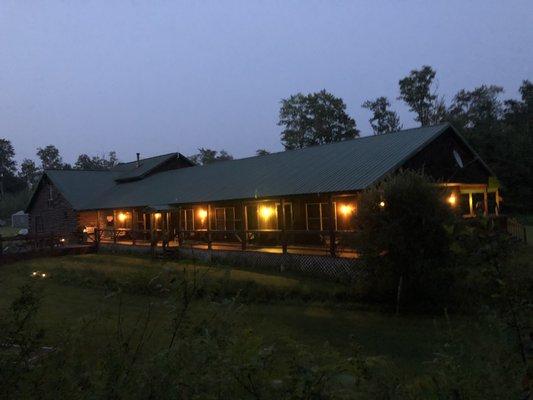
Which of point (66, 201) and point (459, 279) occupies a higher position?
point (66, 201)


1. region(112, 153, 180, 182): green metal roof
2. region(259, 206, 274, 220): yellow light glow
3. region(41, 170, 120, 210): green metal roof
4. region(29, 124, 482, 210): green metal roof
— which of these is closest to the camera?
region(29, 124, 482, 210): green metal roof

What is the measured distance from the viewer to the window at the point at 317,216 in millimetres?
22578

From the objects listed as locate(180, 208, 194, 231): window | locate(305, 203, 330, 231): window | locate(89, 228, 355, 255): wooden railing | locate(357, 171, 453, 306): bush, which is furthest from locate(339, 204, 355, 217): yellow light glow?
locate(180, 208, 194, 231): window

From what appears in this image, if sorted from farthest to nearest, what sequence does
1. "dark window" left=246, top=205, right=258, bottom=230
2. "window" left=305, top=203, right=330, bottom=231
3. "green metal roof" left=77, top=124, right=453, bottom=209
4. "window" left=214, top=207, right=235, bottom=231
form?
"window" left=214, top=207, right=235, bottom=231 → "dark window" left=246, top=205, right=258, bottom=230 → "window" left=305, top=203, right=330, bottom=231 → "green metal roof" left=77, top=124, right=453, bottom=209

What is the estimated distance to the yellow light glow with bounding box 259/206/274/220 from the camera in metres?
24.2

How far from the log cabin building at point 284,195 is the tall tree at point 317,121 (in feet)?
88.4

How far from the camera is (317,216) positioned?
906 inches

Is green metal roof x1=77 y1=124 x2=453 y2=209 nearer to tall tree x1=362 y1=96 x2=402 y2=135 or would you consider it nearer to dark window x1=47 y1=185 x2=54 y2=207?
dark window x1=47 y1=185 x2=54 y2=207

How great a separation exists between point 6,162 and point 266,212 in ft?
336

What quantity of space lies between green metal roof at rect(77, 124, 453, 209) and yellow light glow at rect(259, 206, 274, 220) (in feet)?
4.68

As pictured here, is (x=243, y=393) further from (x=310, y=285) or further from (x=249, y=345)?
(x=310, y=285)

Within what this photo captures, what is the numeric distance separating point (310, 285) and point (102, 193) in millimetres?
25651

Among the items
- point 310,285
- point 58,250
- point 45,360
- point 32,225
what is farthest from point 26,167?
point 45,360

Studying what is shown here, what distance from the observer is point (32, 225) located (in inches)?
1628
